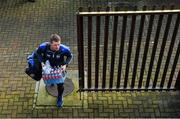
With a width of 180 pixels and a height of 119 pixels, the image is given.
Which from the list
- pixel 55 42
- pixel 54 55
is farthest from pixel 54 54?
pixel 55 42

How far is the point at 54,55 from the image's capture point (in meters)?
5.43

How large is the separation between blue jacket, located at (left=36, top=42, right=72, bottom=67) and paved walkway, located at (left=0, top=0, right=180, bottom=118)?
1002 millimetres

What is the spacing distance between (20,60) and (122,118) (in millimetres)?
2662

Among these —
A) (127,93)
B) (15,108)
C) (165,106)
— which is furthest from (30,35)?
(165,106)

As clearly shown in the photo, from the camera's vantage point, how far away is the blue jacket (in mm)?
5398

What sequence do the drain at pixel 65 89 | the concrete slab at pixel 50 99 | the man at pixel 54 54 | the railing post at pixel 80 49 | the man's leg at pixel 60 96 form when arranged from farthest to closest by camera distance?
the drain at pixel 65 89 < the concrete slab at pixel 50 99 < the man's leg at pixel 60 96 < the man at pixel 54 54 < the railing post at pixel 80 49

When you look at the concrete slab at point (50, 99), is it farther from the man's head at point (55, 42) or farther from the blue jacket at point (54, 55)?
the man's head at point (55, 42)

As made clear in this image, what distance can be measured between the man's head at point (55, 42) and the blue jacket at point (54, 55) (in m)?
0.12

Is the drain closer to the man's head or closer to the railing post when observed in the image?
the railing post

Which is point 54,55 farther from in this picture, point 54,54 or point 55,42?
point 55,42

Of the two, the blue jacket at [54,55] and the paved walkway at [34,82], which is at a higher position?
the blue jacket at [54,55]

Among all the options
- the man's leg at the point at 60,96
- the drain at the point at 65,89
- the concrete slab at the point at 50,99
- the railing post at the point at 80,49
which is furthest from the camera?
the drain at the point at 65,89

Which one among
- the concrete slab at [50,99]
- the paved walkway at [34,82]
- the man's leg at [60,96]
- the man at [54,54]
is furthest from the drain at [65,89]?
the man at [54,54]

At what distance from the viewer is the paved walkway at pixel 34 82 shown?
600 cm
